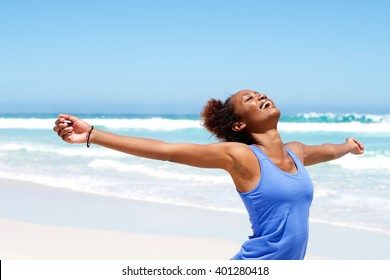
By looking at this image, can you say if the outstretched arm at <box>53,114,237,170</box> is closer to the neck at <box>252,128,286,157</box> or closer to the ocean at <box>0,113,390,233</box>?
the neck at <box>252,128,286,157</box>

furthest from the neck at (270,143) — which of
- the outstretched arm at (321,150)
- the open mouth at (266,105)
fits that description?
the outstretched arm at (321,150)

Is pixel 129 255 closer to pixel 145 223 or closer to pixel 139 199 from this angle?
pixel 145 223

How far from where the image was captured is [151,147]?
287cm

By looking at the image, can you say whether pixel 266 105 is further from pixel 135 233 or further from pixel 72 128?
pixel 135 233

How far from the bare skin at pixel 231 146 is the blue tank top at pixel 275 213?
0.06 meters

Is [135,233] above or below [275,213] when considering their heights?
below

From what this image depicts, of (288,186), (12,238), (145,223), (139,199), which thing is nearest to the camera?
(288,186)

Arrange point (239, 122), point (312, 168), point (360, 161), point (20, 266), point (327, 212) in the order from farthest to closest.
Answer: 1. point (360, 161)
2. point (312, 168)
3. point (327, 212)
4. point (20, 266)
5. point (239, 122)

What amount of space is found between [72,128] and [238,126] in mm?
888

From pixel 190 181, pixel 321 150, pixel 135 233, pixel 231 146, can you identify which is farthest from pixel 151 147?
pixel 190 181

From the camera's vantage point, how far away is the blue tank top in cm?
289

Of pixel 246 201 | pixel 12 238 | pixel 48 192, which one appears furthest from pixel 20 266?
pixel 48 192

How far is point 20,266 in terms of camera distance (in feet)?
12.8

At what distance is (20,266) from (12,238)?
9.07 feet
